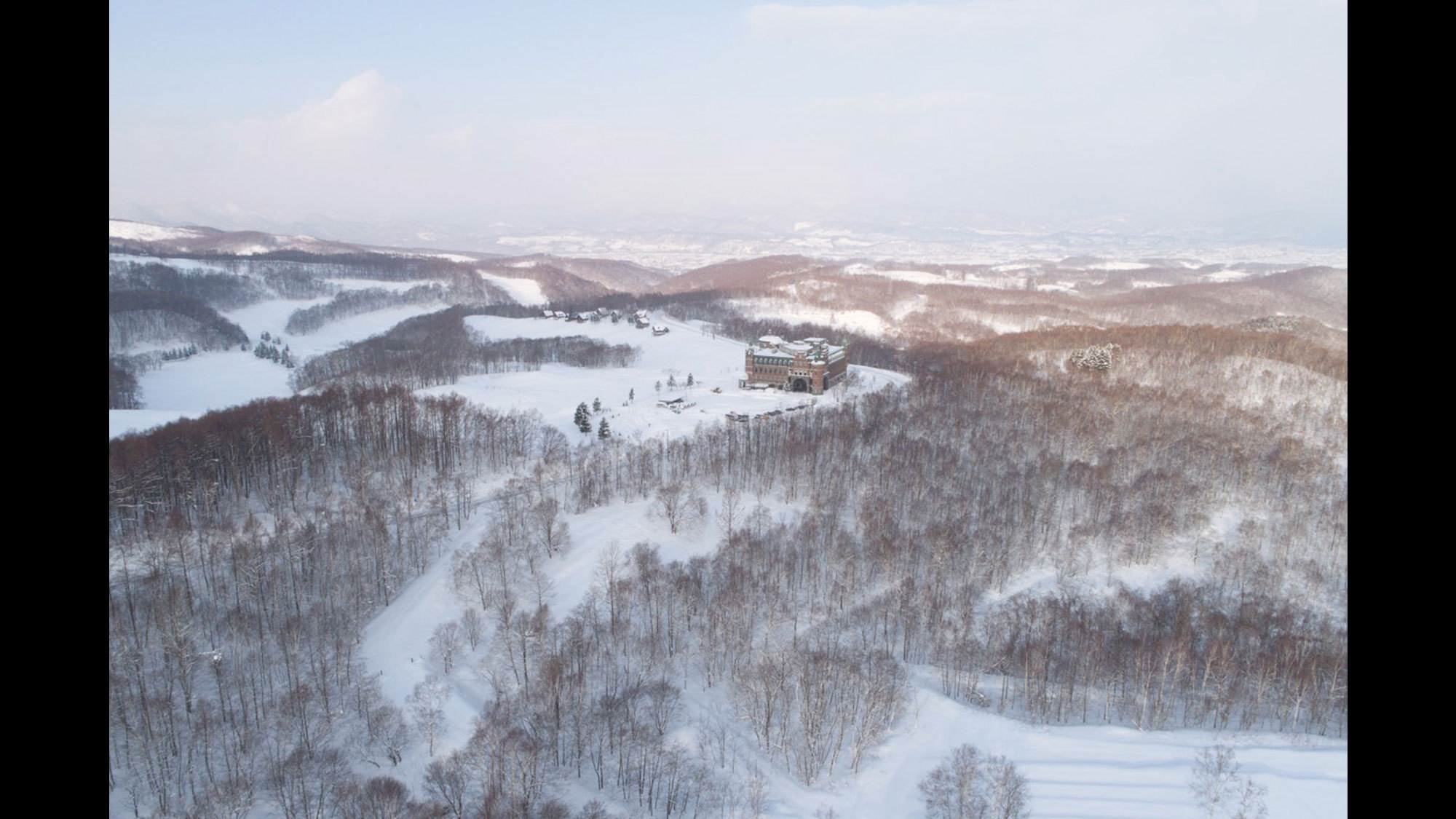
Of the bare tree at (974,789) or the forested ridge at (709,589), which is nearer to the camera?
the bare tree at (974,789)

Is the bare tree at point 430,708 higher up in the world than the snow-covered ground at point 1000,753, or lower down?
higher up

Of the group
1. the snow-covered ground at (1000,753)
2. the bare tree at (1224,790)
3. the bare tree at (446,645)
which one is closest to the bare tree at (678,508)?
the snow-covered ground at (1000,753)

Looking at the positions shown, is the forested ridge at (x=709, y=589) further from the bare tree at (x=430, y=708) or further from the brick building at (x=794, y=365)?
the brick building at (x=794, y=365)

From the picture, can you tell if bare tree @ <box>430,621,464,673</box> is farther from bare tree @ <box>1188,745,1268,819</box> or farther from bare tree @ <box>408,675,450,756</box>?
bare tree @ <box>1188,745,1268,819</box>

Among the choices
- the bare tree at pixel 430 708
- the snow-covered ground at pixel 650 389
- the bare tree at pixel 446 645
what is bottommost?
the bare tree at pixel 430 708

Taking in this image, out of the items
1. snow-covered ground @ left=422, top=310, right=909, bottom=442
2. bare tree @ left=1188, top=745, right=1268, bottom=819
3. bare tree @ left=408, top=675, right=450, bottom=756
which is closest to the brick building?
snow-covered ground @ left=422, top=310, right=909, bottom=442

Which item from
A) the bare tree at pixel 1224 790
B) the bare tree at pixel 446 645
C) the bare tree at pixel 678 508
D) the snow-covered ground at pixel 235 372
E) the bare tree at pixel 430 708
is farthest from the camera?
the snow-covered ground at pixel 235 372

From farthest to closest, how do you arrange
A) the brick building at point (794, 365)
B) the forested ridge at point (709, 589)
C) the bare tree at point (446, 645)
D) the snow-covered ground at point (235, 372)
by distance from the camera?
the brick building at point (794, 365)
the snow-covered ground at point (235, 372)
the bare tree at point (446, 645)
the forested ridge at point (709, 589)
